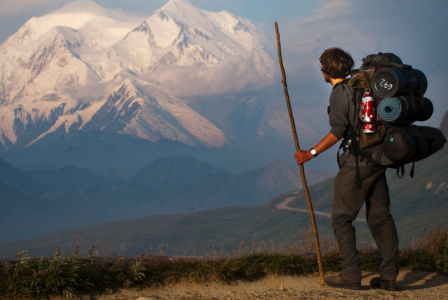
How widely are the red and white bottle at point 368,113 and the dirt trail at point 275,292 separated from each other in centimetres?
201

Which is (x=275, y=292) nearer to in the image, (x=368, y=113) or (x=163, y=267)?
(x=163, y=267)

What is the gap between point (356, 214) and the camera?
18.4 feet

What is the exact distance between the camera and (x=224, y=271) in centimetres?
611

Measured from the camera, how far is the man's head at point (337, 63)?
5812mm

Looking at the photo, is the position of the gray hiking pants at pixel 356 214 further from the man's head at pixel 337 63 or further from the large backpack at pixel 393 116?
the man's head at pixel 337 63

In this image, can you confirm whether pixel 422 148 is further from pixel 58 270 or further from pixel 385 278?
pixel 58 270

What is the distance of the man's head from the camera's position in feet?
19.1

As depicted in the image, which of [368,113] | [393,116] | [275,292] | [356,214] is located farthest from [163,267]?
[393,116]

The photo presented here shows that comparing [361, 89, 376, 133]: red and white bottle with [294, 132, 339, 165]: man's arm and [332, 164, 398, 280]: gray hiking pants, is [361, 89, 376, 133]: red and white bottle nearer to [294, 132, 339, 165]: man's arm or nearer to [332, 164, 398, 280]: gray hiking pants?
[294, 132, 339, 165]: man's arm

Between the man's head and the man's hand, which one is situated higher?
the man's head

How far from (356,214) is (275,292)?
54.9 inches

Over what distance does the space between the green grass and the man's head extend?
2775 millimetres

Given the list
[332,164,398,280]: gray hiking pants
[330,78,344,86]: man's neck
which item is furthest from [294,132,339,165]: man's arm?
[330,78,344,86]: man's neck

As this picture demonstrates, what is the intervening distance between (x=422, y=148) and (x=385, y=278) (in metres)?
1.82
